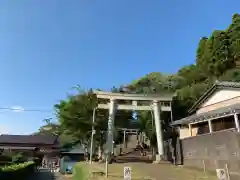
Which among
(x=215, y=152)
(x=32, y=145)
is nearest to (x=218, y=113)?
(x=215, y=152)

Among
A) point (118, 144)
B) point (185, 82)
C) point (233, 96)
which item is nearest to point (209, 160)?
point (233, 96)

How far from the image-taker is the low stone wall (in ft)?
49.3

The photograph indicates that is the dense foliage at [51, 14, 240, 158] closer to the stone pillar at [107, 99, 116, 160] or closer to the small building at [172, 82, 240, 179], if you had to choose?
the stone pillar at [107, 99, 116, 160]

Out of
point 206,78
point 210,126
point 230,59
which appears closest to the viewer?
point 210,126

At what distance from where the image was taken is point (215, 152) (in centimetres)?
1698

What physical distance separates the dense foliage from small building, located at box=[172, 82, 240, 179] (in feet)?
22.3

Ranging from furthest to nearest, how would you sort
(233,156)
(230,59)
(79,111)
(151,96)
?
(230,59) < (79,111) < (151,96) < (233,156)

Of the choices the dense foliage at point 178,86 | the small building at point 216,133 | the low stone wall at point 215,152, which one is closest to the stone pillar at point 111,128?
the dense foliage at point 178,86

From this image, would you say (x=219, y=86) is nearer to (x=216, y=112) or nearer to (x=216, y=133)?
(x=216, y=112)

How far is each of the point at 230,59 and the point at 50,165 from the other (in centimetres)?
3631

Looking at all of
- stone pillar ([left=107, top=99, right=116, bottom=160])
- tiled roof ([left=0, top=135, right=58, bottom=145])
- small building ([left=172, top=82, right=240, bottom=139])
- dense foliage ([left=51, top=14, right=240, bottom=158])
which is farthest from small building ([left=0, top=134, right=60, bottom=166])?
small building ([left=172, top=82, right=240, bottom=139])

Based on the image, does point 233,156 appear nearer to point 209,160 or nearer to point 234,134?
point 234,134

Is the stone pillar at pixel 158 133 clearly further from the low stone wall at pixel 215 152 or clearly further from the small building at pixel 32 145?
the small building at pixel 32 145

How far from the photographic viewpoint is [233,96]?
21.0 metres
